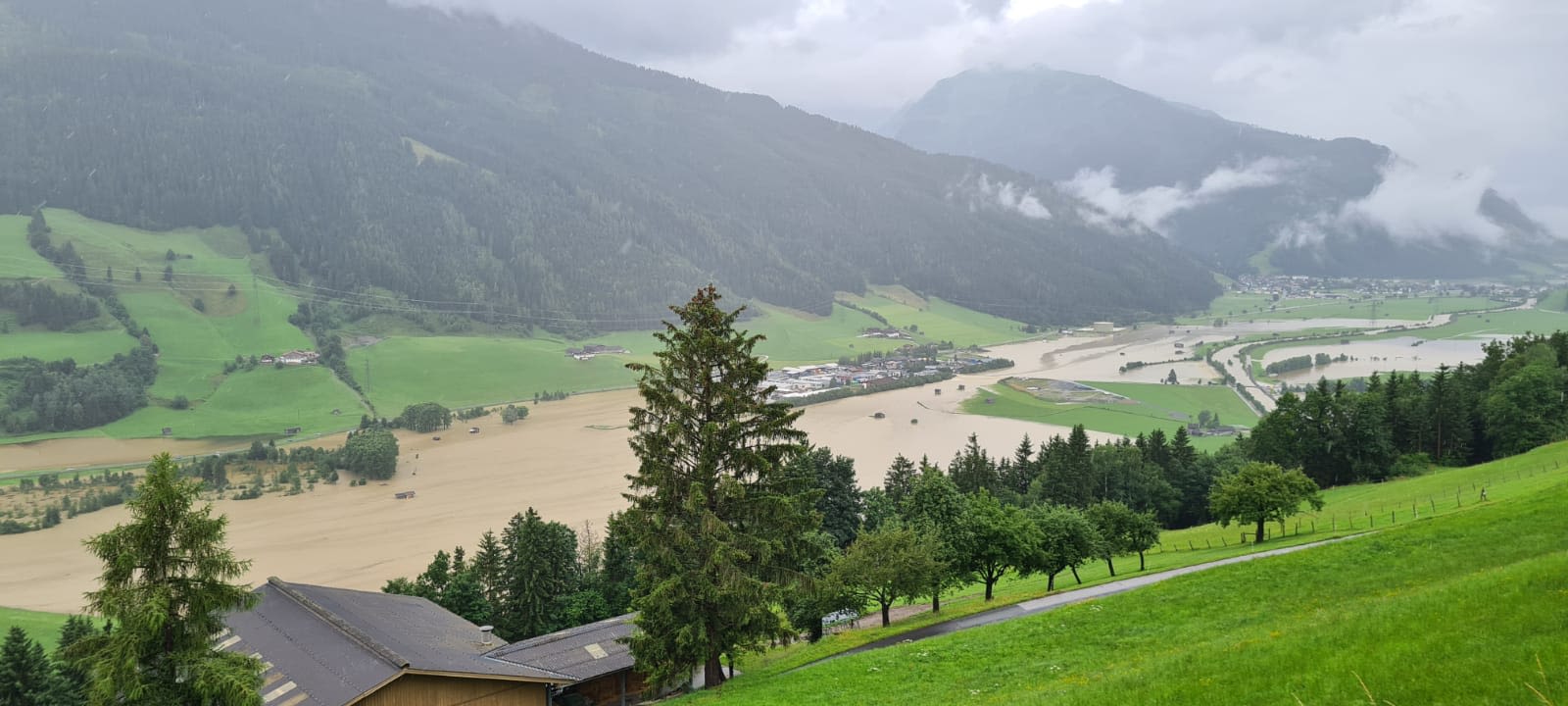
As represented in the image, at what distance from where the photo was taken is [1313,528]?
3941 cm

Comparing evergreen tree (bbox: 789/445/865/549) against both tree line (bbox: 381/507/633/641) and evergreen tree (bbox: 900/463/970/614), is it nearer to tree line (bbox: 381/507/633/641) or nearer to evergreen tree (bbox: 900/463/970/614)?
tree line (bbox: 381/507/633/641)

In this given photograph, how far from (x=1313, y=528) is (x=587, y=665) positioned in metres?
34.0

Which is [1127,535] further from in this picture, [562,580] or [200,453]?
[200,453]

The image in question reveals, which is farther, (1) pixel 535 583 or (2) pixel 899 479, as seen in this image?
(2) pixel 899 479

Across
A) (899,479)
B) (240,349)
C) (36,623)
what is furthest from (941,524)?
(240,349)

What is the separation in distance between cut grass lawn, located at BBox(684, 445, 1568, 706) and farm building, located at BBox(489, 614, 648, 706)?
24.2 feet

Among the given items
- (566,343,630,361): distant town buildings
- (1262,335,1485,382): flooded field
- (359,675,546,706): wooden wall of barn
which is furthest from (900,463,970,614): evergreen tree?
(566,343,630,361): distant town buildings

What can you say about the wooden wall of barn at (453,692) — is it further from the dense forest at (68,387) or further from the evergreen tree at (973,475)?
the dense forest at (68,387)

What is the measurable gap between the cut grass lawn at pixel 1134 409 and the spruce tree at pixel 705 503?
8747 cm

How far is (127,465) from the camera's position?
318ft

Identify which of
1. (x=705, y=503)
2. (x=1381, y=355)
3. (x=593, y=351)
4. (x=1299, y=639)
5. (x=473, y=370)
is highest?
(x=593, y=351)

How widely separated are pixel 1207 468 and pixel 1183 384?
7293 centimetres

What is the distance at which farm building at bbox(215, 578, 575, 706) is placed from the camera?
21.1m

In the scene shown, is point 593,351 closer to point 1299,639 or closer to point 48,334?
point 48,334
